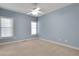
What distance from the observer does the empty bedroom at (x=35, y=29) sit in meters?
2.37

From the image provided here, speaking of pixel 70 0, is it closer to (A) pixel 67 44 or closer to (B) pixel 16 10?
(B) pixel 16 10

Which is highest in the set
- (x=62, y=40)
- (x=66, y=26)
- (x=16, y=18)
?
(x=16, y=18)

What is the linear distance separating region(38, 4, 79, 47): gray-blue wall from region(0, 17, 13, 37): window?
1.19 meters

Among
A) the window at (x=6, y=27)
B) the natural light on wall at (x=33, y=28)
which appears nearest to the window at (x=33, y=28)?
the natural light on wall at (x=33, y=28)

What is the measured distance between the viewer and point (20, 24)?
8.53ft

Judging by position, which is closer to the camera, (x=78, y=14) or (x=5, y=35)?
(x=5, y=35)

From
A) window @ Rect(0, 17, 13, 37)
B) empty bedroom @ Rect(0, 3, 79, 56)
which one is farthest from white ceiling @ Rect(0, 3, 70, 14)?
window @ Rect(0, 17, 13, 37)

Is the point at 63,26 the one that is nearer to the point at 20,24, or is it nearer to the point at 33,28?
the point at 33,28

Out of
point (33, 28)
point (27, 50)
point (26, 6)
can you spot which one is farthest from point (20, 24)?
point (27, 50)

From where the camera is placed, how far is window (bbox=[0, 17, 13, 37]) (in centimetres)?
231

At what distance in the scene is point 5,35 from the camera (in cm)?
230

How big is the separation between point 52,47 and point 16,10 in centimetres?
178

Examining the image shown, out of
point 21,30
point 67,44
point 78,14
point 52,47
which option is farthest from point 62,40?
point 21,30

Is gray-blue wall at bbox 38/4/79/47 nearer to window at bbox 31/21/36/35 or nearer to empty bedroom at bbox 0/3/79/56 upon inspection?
empty bedroom at bbox 0/3/79/56
